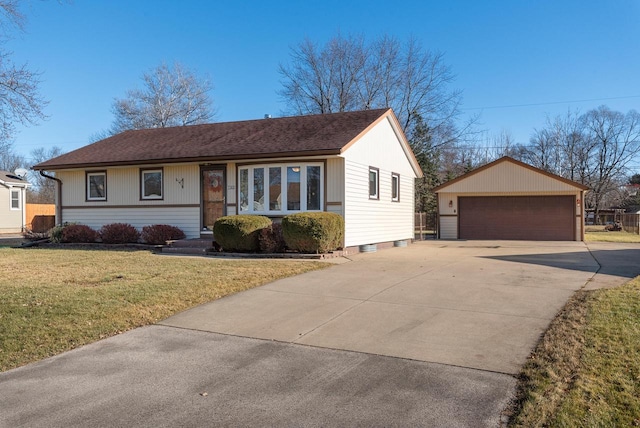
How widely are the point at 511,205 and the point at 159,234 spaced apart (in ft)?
53.0

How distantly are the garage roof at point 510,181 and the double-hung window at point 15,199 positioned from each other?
26478 mm

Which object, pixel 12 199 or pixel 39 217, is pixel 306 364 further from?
pixel 12 199

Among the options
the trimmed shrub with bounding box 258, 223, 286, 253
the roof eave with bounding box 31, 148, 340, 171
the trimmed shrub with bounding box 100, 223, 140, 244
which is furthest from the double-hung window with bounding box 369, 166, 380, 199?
the trimmed shrub with bounding box 100, 223, 140, 244

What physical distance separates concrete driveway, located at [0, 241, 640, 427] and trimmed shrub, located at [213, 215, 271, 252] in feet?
16.5

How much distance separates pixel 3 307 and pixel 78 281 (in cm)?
209

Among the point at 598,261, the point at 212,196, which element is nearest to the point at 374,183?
the point at 212,196

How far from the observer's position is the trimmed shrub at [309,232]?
39.4 feet

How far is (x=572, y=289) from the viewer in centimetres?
766

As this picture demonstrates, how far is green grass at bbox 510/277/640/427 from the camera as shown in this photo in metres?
3.23

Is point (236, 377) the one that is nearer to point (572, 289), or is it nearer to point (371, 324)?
point (371, 324)

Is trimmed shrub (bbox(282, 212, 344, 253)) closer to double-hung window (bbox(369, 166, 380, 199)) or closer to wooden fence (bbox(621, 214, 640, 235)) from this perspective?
double-hung window (bbox(369, 166, 380, 199))

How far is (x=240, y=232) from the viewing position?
12641 millimetres

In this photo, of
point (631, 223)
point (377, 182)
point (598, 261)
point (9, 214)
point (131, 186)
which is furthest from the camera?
point (631, 223)

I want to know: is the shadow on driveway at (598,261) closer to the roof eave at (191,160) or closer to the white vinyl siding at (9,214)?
the roof eave at (191,160)
